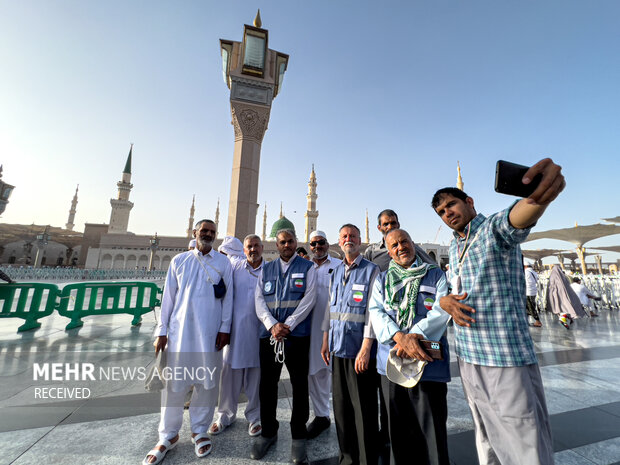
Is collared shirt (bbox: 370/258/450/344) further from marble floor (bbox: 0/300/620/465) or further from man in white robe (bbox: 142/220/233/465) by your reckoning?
man in white robe (bbox: 142/220/233/465)

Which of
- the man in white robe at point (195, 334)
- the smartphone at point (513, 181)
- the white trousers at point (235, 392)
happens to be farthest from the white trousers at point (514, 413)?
the man in white robe at point (195, 334)

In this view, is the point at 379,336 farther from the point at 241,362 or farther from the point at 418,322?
the point at 241,362

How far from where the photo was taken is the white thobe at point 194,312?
2307mm

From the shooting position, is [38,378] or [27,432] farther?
[38,378]

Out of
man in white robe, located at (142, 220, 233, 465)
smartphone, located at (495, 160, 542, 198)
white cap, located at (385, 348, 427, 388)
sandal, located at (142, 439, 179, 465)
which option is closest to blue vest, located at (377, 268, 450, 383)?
white cap, located at (385, 348, 427, 388)

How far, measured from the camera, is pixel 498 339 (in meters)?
1.39

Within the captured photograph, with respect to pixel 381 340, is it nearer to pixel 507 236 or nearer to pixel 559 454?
pixel 507 236

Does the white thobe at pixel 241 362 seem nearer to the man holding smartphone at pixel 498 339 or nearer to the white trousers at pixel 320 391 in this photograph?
the white trousers at pixel 320 391

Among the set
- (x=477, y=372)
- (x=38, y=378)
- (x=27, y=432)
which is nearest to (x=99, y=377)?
(x=38, y=378)

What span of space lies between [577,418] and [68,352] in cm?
669

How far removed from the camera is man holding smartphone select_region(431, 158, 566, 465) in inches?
51.3

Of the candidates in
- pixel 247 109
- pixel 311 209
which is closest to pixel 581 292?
pixel 247 109

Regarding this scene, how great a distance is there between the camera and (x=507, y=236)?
132 centimetres

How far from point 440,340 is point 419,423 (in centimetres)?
52
